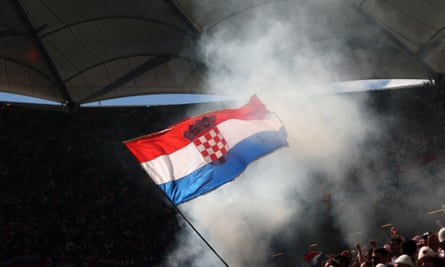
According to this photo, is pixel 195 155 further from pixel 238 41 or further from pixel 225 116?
pixel 238 41

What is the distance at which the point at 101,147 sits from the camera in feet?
45.2

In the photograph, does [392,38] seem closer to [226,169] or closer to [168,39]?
[168,39]

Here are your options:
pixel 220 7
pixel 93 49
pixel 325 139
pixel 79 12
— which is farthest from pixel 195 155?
pixel 325 139

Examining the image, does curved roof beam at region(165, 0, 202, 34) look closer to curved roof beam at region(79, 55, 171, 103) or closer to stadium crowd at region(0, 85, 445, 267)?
curved roof beam at region(79, 55, 171, 103)

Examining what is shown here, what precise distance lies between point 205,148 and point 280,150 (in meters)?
5.60

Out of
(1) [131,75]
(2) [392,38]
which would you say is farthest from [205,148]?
(1) [131,75]

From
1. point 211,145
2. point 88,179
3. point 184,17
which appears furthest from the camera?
point 88,179

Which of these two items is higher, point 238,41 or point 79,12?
point 79,12

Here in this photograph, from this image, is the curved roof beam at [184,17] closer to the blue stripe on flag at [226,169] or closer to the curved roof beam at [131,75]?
the curved roof beam at [131,75]

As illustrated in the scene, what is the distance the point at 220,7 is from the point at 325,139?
4.10 m

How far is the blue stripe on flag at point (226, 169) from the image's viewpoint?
14.7 feet

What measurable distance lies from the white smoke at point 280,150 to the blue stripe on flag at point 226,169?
4.01 m

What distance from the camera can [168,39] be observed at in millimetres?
9391

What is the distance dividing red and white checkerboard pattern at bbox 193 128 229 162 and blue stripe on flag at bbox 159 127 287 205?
8 centimetres
